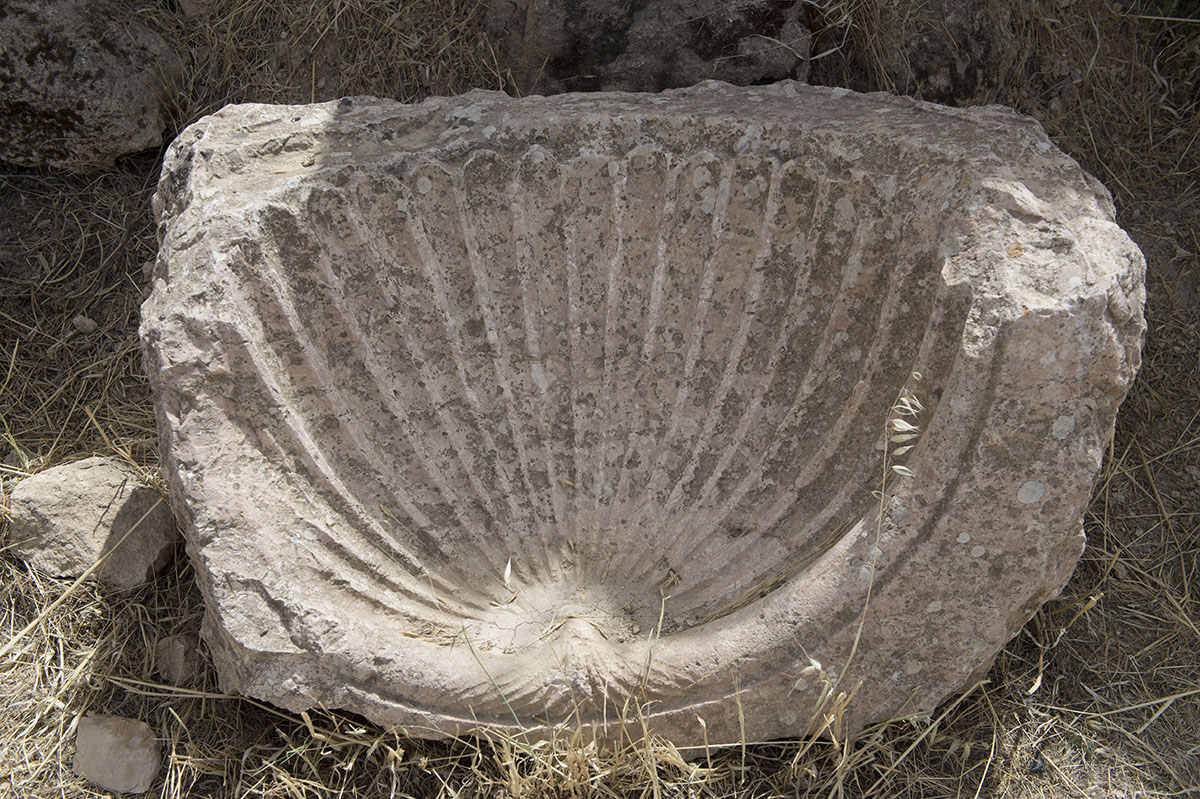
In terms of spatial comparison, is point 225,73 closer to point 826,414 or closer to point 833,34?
point 833,34

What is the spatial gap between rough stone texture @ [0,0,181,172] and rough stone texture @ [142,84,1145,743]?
72 cm

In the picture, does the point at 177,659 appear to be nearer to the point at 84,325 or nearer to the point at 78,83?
the point at 84,325

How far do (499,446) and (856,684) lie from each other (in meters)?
0.82

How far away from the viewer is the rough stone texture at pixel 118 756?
6.61 feet

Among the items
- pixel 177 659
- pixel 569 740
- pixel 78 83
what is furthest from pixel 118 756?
pixel 78 83

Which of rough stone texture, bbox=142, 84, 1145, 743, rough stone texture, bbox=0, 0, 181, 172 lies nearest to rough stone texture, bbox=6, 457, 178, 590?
rough stone texture, bbox=142, 84, 1145, 743

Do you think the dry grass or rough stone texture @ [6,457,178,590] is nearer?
the dry grass

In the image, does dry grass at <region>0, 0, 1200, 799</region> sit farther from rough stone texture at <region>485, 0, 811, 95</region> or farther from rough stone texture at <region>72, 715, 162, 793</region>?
rough stone texture at <region>485, 0, 811, 95</region>

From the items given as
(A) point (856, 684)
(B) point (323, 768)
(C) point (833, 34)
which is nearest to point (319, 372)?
(B) point (323, 768)

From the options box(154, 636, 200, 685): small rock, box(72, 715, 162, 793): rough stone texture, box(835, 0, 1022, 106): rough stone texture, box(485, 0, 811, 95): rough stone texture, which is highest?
box(485, 0, 811, 95): rough stone texture

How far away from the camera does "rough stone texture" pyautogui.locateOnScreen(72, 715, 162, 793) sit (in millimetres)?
2016

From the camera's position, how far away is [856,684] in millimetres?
1748

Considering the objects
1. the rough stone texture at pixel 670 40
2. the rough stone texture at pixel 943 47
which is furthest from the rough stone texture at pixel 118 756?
the rough stone texture at pixel 943 47

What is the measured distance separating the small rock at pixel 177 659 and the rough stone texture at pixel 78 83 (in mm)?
1325
